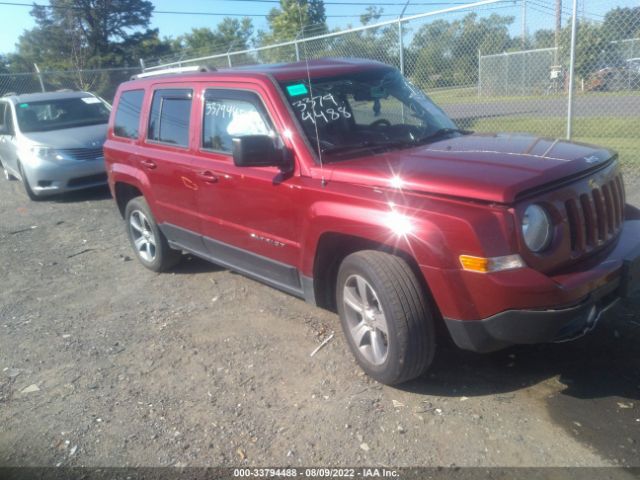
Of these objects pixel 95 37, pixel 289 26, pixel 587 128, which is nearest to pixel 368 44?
pixel 289 26

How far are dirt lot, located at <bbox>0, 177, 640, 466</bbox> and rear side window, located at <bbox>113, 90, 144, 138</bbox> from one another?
1.71 meters

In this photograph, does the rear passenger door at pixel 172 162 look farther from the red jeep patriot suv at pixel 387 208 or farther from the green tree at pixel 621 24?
the green tree at pixel 621 24

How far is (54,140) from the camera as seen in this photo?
9.50 metres

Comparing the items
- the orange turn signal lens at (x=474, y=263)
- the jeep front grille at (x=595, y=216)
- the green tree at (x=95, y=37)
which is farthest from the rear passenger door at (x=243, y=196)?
the green tree at (x=95, y=37)

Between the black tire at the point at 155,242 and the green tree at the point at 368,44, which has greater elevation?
the green tree at the point at 368,44

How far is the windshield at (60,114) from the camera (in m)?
10.0

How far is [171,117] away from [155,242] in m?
1.37

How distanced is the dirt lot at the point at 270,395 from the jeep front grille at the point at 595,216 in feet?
2.77

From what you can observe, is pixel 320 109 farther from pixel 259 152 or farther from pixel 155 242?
pixel 155 242

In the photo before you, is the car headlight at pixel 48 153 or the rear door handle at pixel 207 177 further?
the car headlight at pixel 48 153

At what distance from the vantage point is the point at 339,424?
3.07 m

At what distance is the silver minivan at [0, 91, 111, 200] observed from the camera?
930 cm

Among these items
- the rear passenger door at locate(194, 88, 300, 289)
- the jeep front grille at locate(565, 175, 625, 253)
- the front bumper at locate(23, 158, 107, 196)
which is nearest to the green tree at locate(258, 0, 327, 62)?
the front bumper at locate(23, 158, 107, 196)

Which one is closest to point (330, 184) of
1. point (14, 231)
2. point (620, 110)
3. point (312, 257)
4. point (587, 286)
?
point (312, 257)
